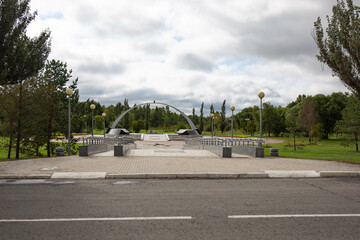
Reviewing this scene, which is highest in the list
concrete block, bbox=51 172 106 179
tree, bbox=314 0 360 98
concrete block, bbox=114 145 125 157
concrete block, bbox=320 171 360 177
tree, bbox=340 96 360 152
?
tree, bbox=314 0 360 98

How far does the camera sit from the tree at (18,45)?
12133 mm

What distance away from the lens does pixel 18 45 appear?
524 inches

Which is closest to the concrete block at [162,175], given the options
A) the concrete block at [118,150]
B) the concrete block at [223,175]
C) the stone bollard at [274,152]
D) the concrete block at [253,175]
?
the concrete block at [223,175]

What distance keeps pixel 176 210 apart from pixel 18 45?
41.2 ft

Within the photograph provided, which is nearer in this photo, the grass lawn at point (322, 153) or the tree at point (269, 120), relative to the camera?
the grass lawn at point (322, 153)

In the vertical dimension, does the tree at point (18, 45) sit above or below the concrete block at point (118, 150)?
above

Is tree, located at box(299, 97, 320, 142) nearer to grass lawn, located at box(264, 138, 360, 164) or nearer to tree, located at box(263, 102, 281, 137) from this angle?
tree, located at box(263, 102, 281, 137)

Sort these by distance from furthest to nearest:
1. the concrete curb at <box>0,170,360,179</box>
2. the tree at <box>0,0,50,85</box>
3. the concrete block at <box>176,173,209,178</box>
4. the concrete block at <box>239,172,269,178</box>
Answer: the tree at <box>0,0,50,85</box>
the concrete block at <box>239,172,269,178</box>
the concrete block at <box>176,173,209,178</box>
the concrete curb at <box>0,170,360,179</box>

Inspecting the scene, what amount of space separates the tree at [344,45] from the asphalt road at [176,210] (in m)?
6.62

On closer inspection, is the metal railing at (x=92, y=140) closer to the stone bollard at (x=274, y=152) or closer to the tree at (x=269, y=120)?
the stone bollard at (x=274, y=152)

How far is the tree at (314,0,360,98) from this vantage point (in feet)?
39.1

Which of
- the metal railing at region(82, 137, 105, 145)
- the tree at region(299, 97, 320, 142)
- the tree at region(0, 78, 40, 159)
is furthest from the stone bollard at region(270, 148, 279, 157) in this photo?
the tree at region(299, 97, 320, 142)

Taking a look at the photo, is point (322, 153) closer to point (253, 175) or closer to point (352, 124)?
point (352, 124)

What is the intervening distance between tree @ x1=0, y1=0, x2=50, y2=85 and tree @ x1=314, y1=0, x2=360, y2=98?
14.2m
